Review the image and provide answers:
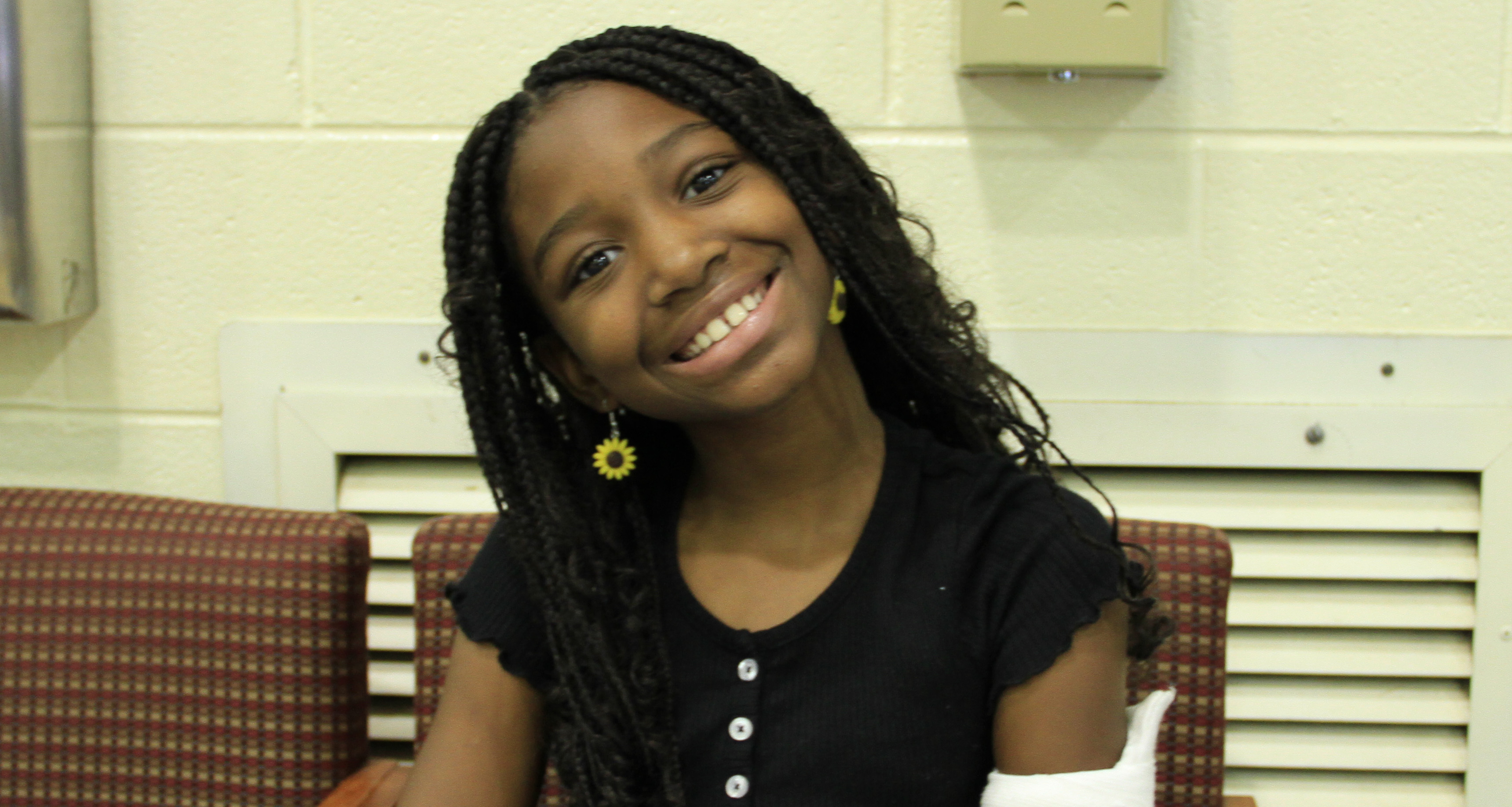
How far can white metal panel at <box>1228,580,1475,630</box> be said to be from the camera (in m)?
1.47

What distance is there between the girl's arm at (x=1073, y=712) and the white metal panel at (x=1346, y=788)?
732 millimetres

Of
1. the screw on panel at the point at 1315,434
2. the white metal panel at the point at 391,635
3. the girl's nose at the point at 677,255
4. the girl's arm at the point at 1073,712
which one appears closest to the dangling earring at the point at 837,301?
the girl's nose at the point at 677,255

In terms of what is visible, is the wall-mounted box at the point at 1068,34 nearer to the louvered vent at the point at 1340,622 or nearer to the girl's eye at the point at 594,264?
the louvered vent at the point at 1340,622

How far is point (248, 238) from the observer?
60.8 inches

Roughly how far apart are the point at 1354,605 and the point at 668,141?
3.67ft

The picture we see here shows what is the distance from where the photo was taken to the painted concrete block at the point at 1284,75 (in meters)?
1.40

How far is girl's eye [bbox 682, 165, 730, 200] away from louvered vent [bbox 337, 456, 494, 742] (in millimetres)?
773

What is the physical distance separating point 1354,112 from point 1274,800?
88 centimetres

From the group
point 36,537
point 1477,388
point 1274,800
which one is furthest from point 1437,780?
point 36,537

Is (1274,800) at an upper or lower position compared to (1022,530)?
lower

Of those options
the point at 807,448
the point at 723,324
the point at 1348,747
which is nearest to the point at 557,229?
the point at 723,324

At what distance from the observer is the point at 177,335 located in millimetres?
1569

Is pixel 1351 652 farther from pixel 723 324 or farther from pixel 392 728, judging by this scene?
pixel 392 728

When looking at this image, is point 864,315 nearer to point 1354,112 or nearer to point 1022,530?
point 1022,530
